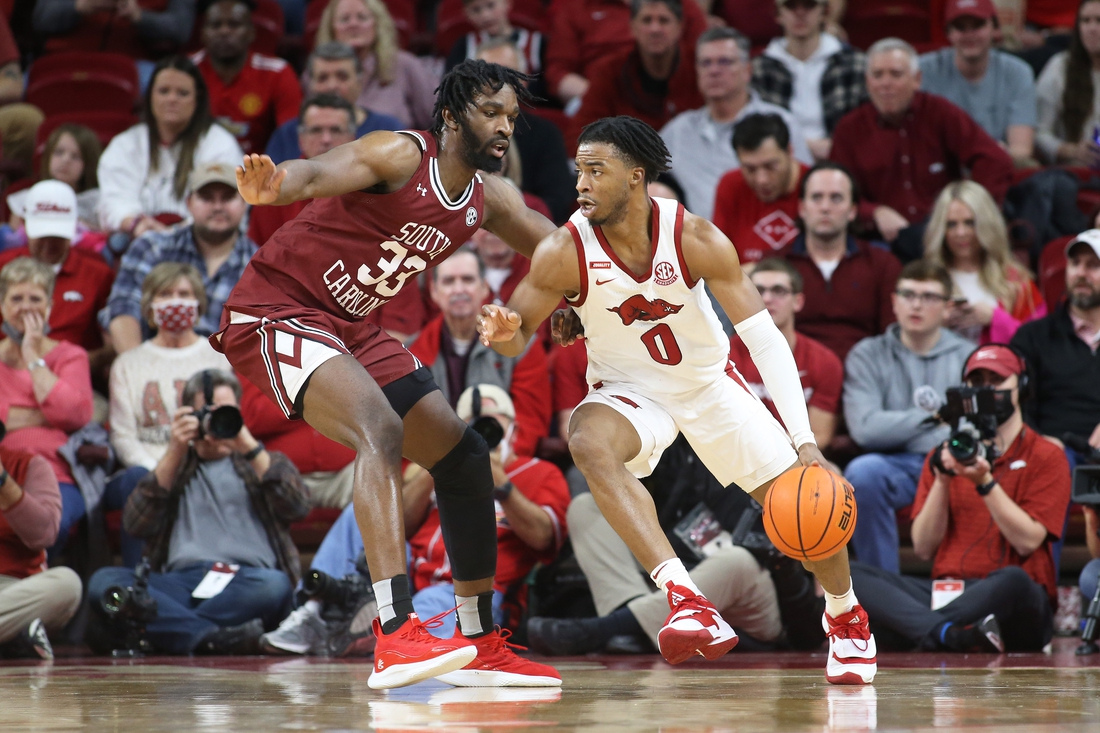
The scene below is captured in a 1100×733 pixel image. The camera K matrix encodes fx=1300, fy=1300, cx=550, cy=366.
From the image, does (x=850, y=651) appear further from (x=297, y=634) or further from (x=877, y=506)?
(x=297, y=634)

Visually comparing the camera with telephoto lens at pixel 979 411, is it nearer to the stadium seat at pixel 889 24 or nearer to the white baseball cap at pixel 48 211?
the white baseball cap at pixel 48 211

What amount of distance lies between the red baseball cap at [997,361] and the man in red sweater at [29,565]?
13.0ft

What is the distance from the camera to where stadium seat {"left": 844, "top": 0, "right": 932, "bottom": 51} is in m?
9.59

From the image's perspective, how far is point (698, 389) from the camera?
4.03m

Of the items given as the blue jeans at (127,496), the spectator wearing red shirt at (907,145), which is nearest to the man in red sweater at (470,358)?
the blue jeans at (127,496)

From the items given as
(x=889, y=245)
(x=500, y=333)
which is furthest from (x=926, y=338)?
(x=500, y=333)

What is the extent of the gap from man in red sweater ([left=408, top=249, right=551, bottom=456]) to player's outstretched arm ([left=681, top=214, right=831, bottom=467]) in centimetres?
240

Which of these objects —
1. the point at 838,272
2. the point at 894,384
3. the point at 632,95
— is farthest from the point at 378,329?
the point at 632,95

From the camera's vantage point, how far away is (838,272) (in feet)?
22.0

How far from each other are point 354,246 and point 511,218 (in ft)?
1.85

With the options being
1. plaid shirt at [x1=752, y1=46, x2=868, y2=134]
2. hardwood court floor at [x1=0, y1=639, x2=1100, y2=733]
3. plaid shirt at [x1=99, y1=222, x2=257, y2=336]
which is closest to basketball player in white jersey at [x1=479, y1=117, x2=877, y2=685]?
hardwood court floor at [x1=0, y1=639, x2=1100, y2=733]

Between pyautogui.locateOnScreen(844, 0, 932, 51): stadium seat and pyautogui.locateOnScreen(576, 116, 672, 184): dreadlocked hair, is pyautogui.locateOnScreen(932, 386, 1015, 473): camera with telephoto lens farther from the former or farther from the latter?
pyautogui.locateOnScreen(844, 0, 932, 51): stadium seat

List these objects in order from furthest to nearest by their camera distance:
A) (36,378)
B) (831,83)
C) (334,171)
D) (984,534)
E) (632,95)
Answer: (632,95), (831,83), (36,378), (984,534), (334,171)

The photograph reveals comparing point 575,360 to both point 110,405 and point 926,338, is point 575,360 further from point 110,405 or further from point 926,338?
point 110,405
